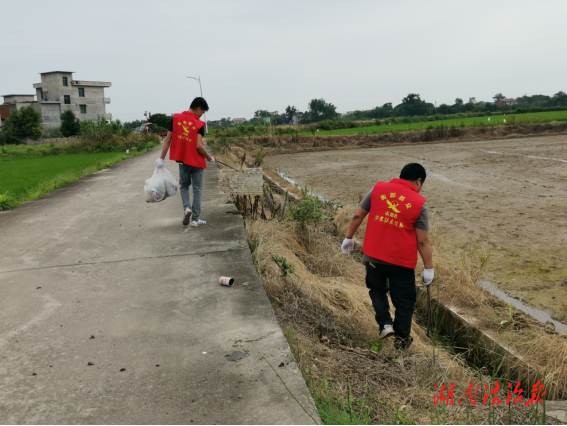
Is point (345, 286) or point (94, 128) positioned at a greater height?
point (94, 128)

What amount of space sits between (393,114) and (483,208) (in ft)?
240

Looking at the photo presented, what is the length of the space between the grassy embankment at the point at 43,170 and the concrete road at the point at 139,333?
421cm

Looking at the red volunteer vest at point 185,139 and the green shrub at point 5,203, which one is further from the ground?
the red volunteer vest at point 185,139

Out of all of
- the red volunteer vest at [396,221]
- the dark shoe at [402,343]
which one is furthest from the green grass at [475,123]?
the dark shoe at [402,343]

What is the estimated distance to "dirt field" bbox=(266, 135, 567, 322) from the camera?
561 centimetres

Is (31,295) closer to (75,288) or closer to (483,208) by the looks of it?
(75,288)

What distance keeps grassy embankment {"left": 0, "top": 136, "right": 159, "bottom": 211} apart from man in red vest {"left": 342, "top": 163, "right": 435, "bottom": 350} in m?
6.83

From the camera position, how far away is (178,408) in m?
2.29

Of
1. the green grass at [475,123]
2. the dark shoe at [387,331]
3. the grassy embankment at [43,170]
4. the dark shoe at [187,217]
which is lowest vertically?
the dark shoe at [387,331]

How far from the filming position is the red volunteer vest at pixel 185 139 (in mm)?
5773

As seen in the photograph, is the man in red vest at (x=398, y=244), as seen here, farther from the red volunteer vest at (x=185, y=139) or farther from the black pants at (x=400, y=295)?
the red volunteer vest at (x=185, y=139)

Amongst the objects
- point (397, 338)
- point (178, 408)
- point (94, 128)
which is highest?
point (94, 128)

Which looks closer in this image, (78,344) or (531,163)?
(78,344)

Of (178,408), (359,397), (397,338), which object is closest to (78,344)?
(178,408)
